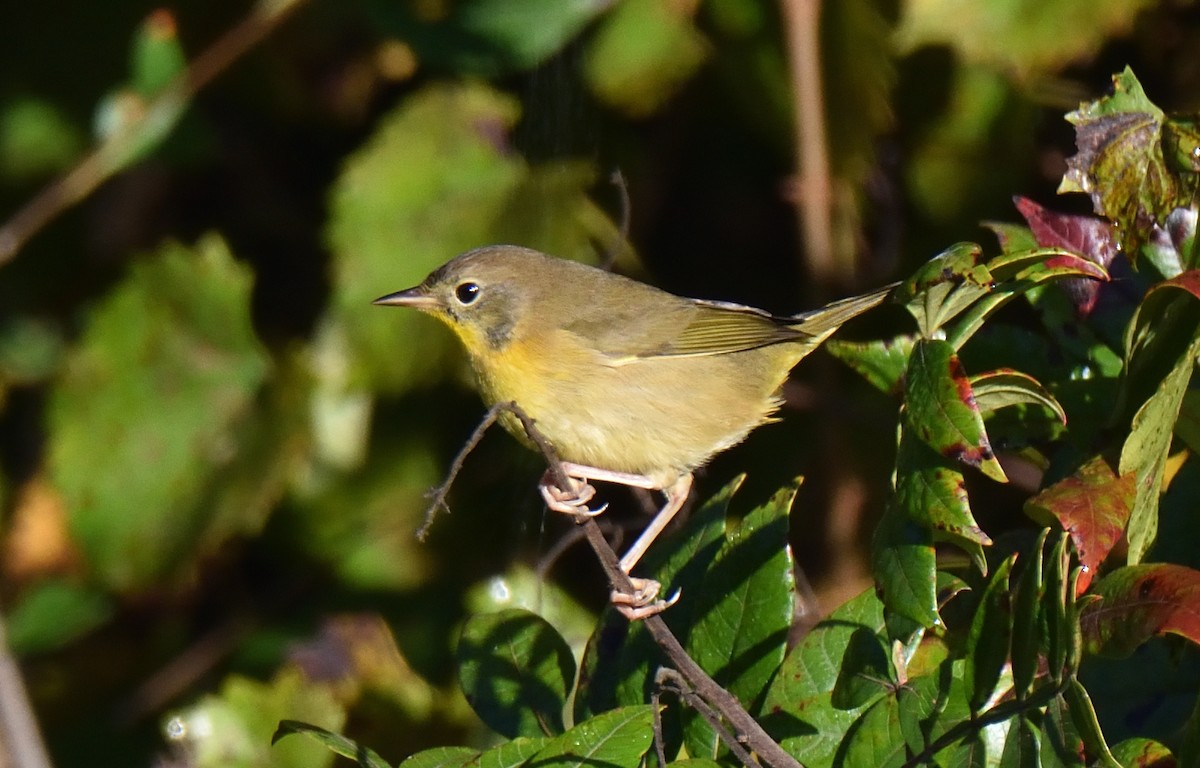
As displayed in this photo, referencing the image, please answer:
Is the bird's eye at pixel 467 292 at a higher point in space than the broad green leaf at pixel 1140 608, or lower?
lower

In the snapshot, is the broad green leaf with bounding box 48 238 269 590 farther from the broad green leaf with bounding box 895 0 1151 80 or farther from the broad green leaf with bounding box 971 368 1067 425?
the broad green leaf with bounding box 971 368 1067 425

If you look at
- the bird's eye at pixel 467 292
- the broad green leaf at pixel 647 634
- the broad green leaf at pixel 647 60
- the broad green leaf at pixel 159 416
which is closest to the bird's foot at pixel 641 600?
the broad green leaf at pixel 647 634

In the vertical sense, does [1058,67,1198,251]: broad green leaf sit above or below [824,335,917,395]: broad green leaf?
above

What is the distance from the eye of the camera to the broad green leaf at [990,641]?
1.26 metres

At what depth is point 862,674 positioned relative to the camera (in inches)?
55.4

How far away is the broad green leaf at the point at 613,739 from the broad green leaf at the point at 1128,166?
701 mm

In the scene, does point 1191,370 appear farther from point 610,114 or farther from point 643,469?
point 610,114

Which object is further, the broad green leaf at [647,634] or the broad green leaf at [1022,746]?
the broad green leaf at [647,634]

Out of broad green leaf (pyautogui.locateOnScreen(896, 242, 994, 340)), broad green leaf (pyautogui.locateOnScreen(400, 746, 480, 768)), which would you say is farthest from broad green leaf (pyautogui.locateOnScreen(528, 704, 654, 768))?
broad green leaf (pyautogui.locateOnScreen(896, 242, 994, 340))

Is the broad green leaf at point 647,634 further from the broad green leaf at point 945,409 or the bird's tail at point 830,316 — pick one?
the bird's tail at point 830,316

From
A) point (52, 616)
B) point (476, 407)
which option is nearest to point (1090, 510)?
point (476, 407)

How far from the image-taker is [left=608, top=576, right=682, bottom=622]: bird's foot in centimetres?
162

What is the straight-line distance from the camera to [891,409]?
11.3 feet

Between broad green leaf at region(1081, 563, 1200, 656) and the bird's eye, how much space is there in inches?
72.2
